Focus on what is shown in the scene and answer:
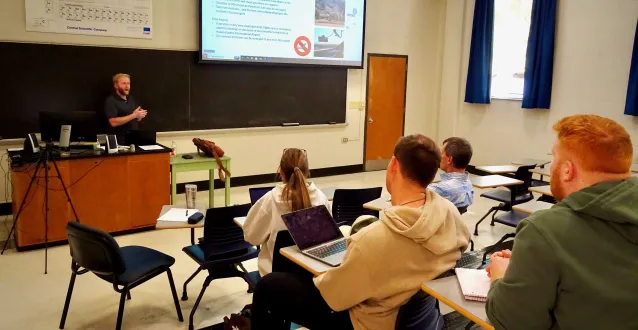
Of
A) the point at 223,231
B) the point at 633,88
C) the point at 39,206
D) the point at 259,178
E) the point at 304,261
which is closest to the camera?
the point at 304,261

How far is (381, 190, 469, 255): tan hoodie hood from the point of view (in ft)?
5.82

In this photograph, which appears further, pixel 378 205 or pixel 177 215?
pixel 378 205

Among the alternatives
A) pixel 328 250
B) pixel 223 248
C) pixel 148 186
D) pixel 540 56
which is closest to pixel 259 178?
pixel 148 186

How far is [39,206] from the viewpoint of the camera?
4.20 metres

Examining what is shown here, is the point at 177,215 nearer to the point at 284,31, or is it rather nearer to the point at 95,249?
the point at 95,249

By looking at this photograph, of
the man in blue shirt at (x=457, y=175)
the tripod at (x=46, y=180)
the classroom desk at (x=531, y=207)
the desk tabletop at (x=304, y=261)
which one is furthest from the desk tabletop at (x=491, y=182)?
the tripod at (x=46, y=180)

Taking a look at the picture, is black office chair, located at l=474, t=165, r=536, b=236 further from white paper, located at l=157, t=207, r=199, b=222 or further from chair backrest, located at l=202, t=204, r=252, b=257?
white paper, located at l=157, t=207, r=199, b=222

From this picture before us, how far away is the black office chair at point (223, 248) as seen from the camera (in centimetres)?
293

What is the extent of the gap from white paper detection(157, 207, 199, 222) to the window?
585 cm

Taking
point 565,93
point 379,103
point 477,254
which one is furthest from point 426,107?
point 477,254

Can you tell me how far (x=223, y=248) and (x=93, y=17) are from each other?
3.65 metres

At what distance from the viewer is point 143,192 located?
471cm

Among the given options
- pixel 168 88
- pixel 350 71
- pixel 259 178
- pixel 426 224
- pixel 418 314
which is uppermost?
pixel 350 71

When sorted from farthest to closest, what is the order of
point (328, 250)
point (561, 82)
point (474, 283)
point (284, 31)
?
point (561, 82), point (284, 31), point (328, 250), point (474, 283)
